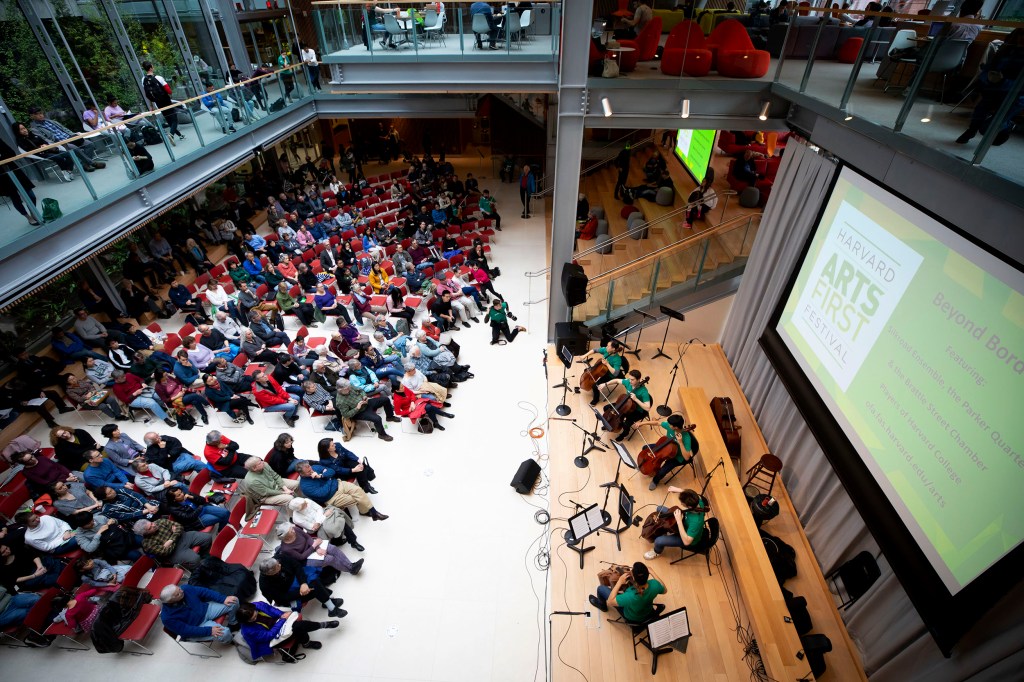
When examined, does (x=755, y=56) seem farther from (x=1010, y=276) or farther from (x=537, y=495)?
(x=537, y=495)

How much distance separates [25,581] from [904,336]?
9492 mm

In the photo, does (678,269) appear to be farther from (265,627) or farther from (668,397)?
(265,627)

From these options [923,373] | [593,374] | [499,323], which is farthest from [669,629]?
[499,323]

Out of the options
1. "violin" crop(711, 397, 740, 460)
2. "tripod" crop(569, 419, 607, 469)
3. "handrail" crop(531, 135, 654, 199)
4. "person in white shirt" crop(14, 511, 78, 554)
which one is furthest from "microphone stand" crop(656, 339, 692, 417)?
"person in white shirt" crop(14, 511, 78, 554)

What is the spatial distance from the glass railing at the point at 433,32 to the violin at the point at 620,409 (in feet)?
23.4

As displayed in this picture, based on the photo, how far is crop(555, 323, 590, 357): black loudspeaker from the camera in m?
8.83

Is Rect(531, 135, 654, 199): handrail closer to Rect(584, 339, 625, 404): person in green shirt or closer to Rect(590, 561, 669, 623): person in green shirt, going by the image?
Rect(584, 339, 625, 404): person in green shirt

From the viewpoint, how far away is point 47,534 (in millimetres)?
5391

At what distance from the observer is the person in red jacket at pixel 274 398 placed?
7.79 m

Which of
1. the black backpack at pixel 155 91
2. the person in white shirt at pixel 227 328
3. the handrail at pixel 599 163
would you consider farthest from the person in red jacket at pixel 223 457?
the handrail at pixel 599 163

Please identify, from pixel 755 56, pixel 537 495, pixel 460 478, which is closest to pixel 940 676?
pixel 537 495

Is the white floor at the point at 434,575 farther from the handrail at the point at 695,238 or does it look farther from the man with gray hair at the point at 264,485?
the handrail at the point at 695,238

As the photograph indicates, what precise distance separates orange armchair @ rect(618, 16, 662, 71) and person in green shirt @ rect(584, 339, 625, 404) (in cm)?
463

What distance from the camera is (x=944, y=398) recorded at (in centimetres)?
386
